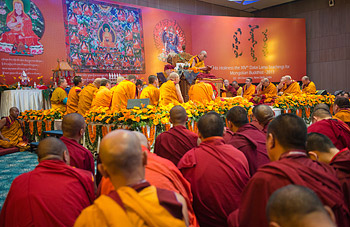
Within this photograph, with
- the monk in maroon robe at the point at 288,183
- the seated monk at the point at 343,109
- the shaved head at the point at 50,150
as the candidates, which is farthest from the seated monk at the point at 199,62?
the monk in maroon robe at the point at 288,183

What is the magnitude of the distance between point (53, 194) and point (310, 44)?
586 inches

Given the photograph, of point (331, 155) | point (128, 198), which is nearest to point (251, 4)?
point (331, 155)

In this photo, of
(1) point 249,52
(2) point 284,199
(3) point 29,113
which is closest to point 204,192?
(2) point 284,199

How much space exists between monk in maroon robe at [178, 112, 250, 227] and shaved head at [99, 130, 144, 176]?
0.84 meters

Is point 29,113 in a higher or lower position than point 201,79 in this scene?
lower

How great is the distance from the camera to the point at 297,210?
2.68 feet

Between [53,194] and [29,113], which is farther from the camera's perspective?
[29,113]

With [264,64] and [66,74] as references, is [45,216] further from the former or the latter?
[264,64]

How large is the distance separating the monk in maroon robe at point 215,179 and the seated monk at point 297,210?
99 centimetres

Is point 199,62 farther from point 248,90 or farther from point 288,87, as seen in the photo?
point 288,87

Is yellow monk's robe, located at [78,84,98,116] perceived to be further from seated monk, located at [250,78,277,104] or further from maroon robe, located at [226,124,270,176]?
seated monk, located at [250,78,277,104]

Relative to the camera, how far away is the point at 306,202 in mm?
823

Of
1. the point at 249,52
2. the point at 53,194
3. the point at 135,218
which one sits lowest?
the point at 53,194

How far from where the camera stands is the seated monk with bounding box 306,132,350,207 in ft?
4.93
